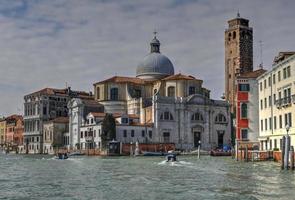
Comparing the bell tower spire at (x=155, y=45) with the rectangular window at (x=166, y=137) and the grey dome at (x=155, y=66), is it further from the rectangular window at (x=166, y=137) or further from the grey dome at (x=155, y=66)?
the rectangular window at (x=166, y=137)

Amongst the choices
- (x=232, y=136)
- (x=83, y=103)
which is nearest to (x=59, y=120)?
(x=83, y=103)

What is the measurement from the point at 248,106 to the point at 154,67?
137 ft

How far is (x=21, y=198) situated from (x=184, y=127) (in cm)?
5671

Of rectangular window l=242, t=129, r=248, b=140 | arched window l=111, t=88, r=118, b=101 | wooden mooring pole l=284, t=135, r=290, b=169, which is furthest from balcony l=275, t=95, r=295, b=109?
arched window l=111, t=88, r=118, b=101

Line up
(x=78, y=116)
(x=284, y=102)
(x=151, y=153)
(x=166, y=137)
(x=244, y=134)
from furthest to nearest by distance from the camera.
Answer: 1. (x=78, y=116)
2. (x=166, y=137)
3. (x=151, y=153)
4. (x=244, y=134)
5. (x=284, y=102)

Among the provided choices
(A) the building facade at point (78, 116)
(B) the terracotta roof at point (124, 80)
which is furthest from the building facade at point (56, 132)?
(B) the terracotta roof at point (124, 80)

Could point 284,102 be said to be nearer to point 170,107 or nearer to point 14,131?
point 170,107

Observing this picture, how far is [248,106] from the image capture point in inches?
1726

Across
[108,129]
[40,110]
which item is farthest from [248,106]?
[40,110]

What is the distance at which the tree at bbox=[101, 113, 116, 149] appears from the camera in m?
66.2

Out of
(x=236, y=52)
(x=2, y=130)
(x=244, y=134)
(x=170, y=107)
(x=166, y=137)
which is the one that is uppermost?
(x=236, y=52)

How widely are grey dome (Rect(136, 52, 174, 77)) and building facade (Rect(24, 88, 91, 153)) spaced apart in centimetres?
1552

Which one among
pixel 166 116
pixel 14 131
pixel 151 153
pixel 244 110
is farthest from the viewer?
pixel 14 131

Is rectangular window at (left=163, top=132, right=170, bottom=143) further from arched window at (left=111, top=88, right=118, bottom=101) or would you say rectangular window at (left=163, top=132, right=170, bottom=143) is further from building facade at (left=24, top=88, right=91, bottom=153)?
building facade at (left=24, top=88, right=91, bottom=153)
